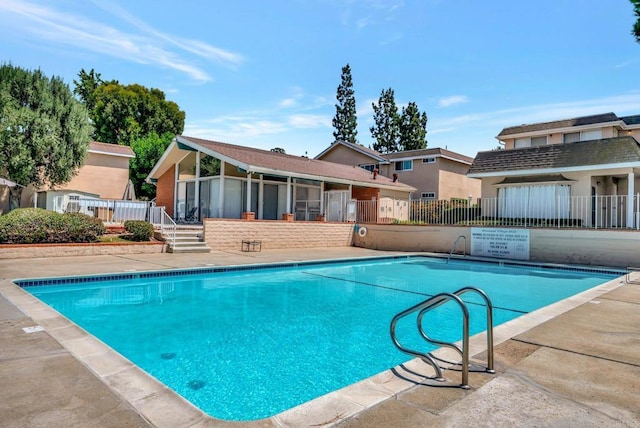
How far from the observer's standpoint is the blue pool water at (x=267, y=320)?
14.7 ft

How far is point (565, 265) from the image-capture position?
14.3 meters

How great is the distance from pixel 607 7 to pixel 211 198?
723 inches

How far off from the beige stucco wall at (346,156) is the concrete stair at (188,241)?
18.9 meters

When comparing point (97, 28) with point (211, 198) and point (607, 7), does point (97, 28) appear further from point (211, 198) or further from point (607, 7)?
point (607, 7)

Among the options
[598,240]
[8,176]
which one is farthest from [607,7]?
[8,176]

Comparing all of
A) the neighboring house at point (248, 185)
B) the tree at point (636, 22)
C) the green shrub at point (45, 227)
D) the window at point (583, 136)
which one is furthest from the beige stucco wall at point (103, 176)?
the window at point (583, 136)

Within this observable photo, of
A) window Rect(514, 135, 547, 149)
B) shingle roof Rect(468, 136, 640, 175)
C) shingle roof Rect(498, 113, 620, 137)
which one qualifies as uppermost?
shingle roof Rect(498, 113, 620, 137)

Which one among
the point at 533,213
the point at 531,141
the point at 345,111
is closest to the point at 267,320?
the point at 533,213

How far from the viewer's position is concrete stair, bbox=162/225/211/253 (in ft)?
49.9

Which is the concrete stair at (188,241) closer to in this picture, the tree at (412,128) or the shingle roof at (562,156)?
the shingle roof at (562,156)

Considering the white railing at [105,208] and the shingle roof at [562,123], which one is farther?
the shingle roof at [562,123]

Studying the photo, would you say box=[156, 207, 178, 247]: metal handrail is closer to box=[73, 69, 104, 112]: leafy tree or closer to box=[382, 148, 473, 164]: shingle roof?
box=[382, 148, 473, 164]: shingle roof

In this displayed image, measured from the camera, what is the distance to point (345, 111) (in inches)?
1965

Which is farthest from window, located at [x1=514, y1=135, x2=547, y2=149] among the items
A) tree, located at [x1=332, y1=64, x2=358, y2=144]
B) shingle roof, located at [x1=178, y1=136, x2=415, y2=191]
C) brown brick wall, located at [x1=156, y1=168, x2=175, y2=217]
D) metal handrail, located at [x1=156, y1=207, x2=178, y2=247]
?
tree, located at [x1=332, y1=64, x2=358, y2=144]
